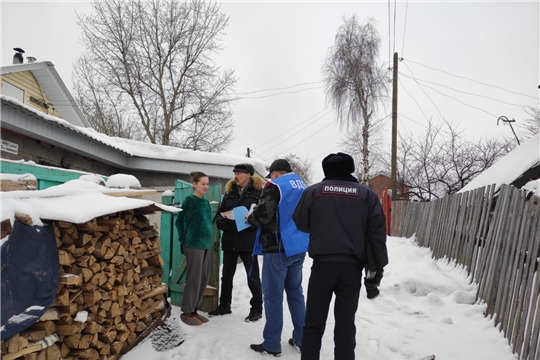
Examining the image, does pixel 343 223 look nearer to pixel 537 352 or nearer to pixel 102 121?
pixel 537 352

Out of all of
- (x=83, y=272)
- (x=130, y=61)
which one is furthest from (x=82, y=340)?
(x=130, y=61)

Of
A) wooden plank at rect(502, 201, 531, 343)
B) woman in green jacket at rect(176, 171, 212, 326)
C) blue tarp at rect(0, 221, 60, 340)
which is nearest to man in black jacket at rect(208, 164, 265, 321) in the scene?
woman in green jacket at rect(176, 171, 212, 326)

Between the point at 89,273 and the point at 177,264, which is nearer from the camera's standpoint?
the point at 89,273

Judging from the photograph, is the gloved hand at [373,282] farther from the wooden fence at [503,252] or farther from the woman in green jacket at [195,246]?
the woman in green jacket at [195,246]

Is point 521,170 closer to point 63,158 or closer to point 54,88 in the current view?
point 63,158

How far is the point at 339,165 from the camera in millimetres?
2900

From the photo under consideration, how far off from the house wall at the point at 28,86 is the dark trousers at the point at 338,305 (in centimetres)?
1345

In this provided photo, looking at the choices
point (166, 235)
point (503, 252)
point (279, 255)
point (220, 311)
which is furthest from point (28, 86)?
point (503, 252)

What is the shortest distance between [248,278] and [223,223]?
0.70 m

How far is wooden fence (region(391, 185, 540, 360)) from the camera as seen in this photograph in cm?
299

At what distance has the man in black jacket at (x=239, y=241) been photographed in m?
4.18

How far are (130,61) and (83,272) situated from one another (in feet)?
66.5

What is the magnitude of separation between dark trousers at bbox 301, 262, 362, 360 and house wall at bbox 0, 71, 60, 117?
13.4 metres

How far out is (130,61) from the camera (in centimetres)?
2039
